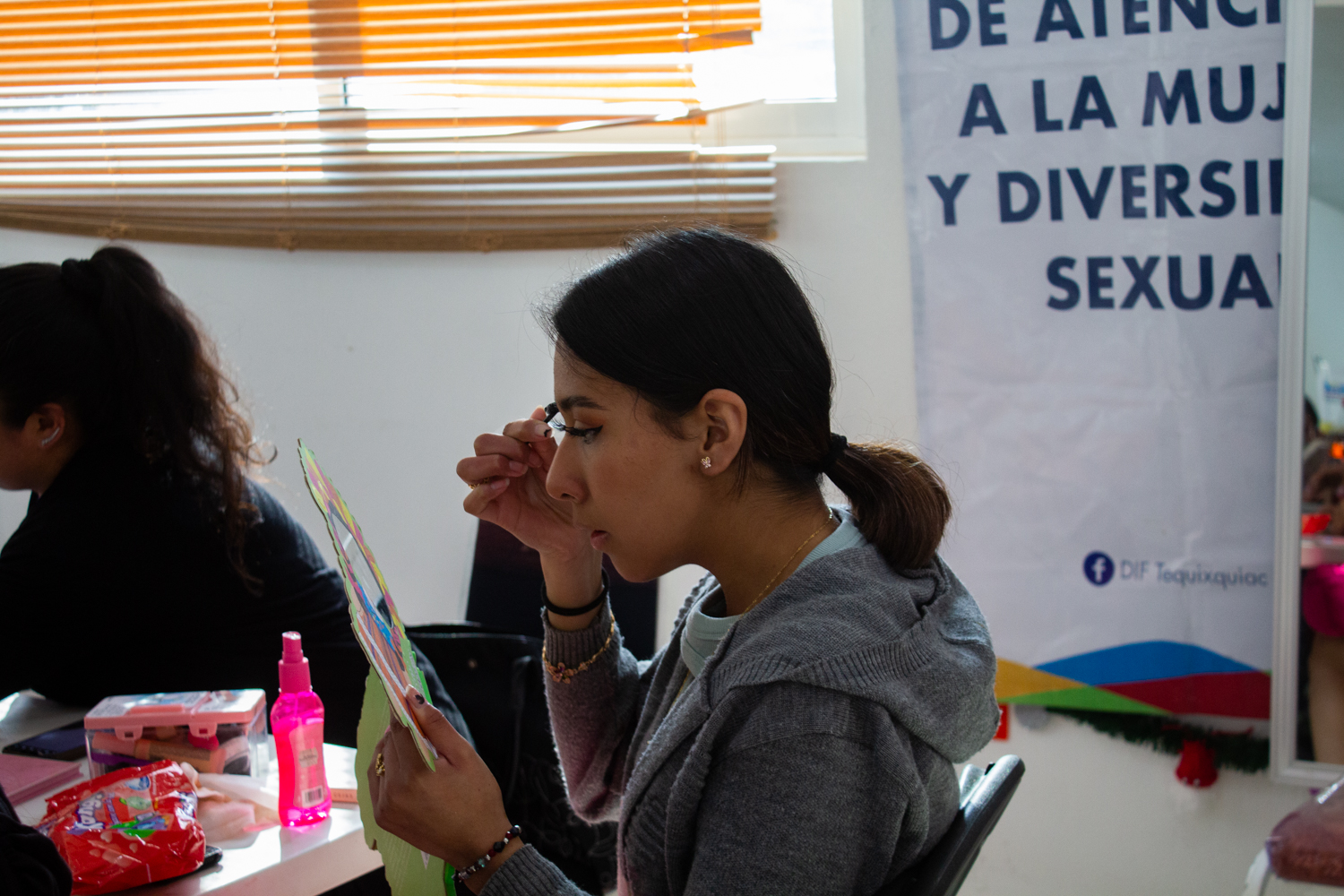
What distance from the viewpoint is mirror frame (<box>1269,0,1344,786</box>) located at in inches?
71.9

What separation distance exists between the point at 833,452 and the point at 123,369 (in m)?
1.26

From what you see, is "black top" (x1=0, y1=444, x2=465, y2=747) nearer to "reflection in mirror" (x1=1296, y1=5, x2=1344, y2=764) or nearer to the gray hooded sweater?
the gray hooded sweater

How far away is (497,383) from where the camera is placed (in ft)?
8.19

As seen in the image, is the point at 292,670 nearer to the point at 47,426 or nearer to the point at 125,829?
the point at 125,829

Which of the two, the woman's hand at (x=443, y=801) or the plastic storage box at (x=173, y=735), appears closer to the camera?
the woman's hand at (x=443, y=801)

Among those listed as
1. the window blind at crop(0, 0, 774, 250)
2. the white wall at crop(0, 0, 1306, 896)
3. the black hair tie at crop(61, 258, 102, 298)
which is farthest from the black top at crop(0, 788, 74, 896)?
the window blind at crop(0, 0, 774, 250)

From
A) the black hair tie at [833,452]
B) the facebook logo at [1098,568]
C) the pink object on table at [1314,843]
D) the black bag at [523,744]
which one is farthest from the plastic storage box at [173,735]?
the facebook logo at [1098,568]

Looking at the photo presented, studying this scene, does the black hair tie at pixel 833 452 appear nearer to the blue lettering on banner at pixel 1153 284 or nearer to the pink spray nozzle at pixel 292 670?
the pink spray nozzle at pixel 292 670

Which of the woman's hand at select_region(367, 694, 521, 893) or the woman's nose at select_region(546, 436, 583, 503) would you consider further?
the woman's nose at select_region(546, 436, 583, 503)

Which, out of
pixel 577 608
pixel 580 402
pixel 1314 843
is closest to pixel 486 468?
pixel 577 608

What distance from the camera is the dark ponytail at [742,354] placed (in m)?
0.92

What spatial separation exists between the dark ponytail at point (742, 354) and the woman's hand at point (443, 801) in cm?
35

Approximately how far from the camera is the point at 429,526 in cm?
254

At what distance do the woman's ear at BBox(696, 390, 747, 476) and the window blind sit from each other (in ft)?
4.61
